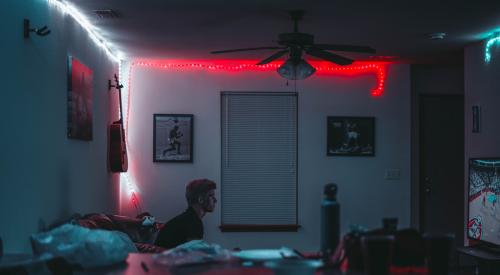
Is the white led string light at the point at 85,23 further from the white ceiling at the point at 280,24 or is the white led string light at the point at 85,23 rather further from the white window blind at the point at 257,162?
the white window blind at the point at 257,162

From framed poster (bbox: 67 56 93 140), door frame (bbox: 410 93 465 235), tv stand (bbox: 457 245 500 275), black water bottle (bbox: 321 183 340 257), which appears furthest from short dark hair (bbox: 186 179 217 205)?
door frame (bbox: 410 93 465 235)

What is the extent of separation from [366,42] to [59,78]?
3296 millimetres

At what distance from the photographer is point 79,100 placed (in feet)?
16.9

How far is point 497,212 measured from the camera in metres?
5.53

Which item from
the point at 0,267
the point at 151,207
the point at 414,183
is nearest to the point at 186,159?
the point at 151,207

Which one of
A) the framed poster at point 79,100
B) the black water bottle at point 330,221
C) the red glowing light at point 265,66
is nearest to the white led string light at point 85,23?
the framed poster at point 79,100

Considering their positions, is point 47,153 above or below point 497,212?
above

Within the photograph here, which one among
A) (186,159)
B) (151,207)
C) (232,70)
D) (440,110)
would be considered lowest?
(151,207)

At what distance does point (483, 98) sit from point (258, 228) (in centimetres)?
318

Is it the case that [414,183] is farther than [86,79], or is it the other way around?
[414,183]

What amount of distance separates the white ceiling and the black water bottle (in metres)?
2.63

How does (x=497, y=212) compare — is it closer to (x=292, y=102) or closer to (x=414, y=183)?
(x=414, y=183)

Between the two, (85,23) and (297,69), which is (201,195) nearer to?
(297,69)

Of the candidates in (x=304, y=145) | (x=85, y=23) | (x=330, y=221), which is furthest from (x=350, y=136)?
(x=330, y=221)
